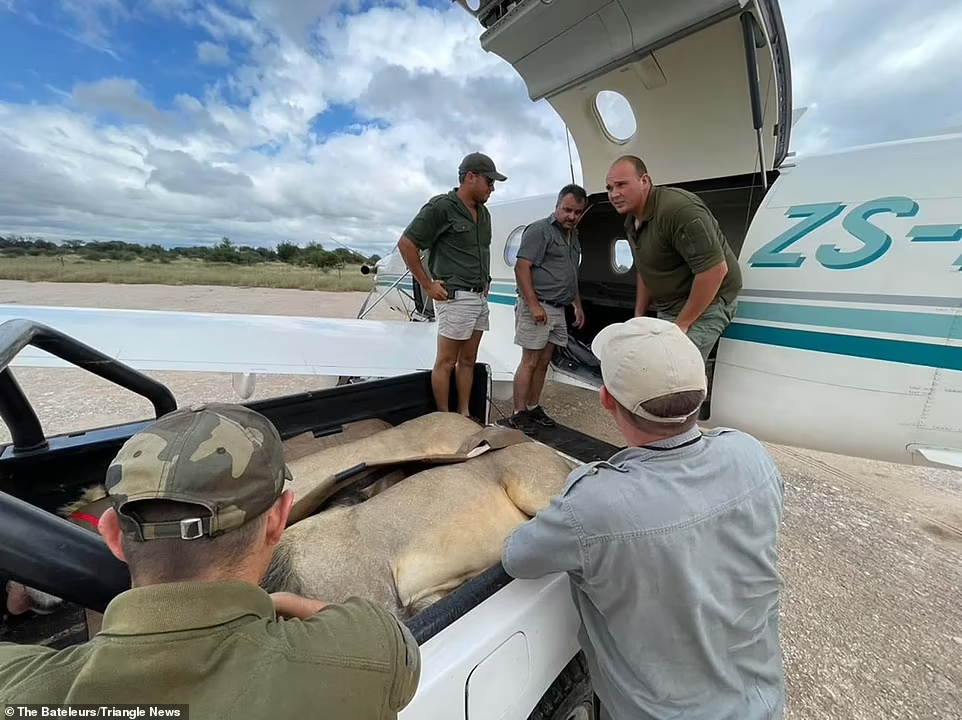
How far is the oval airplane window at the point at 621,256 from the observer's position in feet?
15.9

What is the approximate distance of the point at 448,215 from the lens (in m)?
3.26

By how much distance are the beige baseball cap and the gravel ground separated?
173 centimetres

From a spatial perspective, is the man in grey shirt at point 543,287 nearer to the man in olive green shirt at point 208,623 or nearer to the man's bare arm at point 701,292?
the man's bare arm at point 701,292

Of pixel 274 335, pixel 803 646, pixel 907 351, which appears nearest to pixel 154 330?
pixel 274 335

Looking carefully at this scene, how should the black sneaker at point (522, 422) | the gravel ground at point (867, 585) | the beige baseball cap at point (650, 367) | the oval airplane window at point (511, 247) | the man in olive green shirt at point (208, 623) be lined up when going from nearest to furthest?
the man in olive green shirt at point (208, 623) → the beige baseball cap at point (650, 367) → the gravel ground at point (867, 585) → the black sneaker at point (522, 422) → the oval airplane window at point (511, 247)

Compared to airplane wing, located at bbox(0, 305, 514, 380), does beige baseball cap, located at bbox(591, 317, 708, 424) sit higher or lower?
higher

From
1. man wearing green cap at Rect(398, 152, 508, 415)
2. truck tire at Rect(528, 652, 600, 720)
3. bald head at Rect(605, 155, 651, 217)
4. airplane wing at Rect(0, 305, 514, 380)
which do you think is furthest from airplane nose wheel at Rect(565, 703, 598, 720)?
bald head at Rect(605, 155, 651, 217)

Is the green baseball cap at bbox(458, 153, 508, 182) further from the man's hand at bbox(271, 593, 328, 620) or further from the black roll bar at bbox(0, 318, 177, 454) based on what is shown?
the man's hand at bbox(271, 593, 328, 620)

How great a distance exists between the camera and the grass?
31.6 m

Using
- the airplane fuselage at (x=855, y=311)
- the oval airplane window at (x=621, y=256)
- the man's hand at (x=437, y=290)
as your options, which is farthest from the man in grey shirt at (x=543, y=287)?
the airplane fuselage at (x=855, y=311)

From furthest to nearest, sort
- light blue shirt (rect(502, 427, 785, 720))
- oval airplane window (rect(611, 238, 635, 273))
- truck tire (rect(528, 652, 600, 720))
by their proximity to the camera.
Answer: oval airplane window (rect(611, 238, 635, 273)), truck tire (rect(528, 652, 600, 720)), light blue shirt (rect(502, 427, 785, 720))

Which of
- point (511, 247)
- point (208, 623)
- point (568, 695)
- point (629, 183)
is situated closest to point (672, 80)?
point (629, 183)

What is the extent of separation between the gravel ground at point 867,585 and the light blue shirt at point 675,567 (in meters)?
1.25

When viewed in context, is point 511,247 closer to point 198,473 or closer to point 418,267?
point 418,267
